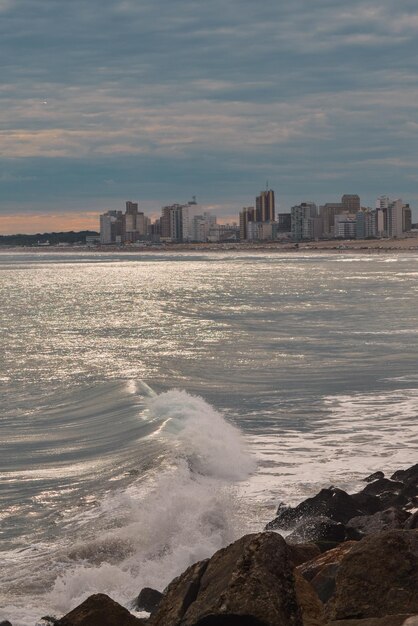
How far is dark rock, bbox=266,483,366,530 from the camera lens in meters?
12.1

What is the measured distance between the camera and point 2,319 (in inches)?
2259

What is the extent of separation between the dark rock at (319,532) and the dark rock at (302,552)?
0.90 metres

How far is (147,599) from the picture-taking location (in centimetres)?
966

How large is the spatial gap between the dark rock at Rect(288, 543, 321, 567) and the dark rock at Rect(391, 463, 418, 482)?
4.34 meters

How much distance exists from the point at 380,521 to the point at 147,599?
3134mm

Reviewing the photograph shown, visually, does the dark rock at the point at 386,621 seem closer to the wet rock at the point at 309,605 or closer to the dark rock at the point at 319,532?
the wet rock at the point at 309,605

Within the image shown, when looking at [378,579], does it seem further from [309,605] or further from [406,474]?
[406,474]

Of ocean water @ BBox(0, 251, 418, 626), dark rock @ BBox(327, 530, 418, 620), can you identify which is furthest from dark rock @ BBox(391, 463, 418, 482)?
dark rock @ BBox(327, 530, 418, 620)

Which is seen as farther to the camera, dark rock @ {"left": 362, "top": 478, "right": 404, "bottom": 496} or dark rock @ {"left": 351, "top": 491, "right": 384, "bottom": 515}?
dark rock @ {"left": 362, "top": 478, "right": 404, "bottom": 496}

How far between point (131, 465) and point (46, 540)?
4418 millimetres

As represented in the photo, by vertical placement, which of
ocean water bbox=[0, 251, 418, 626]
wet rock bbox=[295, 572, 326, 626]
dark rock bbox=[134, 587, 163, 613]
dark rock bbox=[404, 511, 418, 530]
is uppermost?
wet rock bbox=[295, 572, 326, 626]

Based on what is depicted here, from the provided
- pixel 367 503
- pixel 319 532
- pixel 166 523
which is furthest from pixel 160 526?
pixel 367 503

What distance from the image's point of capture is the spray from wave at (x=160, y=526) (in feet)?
34.4

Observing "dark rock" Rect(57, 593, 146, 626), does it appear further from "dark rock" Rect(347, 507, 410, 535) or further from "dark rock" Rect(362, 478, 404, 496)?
"dark rock" Rect(362, 478, 404, 496)
